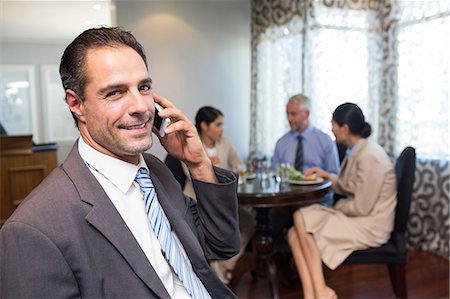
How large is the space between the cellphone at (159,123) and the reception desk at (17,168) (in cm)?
313

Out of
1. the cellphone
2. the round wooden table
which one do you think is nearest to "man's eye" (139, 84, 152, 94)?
the cellphone

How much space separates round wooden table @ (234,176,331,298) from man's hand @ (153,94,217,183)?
1080 millimetres

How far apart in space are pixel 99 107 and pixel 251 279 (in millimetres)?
2253

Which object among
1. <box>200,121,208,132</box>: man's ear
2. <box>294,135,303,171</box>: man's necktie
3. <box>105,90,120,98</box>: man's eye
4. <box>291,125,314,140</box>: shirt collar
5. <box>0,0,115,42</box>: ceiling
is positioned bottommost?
<box>294,135,303,171</box>: man's necktie

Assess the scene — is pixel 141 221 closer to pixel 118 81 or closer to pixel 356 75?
pixel 118 81

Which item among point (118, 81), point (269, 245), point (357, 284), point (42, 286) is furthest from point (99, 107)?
point (357, 284)

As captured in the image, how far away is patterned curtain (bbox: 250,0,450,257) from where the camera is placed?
3.24 m

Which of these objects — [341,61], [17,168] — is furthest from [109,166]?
[17,168]

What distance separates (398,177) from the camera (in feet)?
7.73

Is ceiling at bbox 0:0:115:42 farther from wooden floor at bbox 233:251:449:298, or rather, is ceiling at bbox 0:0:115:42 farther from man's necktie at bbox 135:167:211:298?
man's necktie at bbox 135:167:211:298

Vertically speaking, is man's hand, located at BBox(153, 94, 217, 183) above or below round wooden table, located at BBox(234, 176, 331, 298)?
above

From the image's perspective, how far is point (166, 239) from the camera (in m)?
1.06

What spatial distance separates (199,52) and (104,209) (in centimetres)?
387

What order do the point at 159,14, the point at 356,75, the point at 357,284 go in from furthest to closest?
the point at 159,14 → the point at 356,75 → the point at 357,284
